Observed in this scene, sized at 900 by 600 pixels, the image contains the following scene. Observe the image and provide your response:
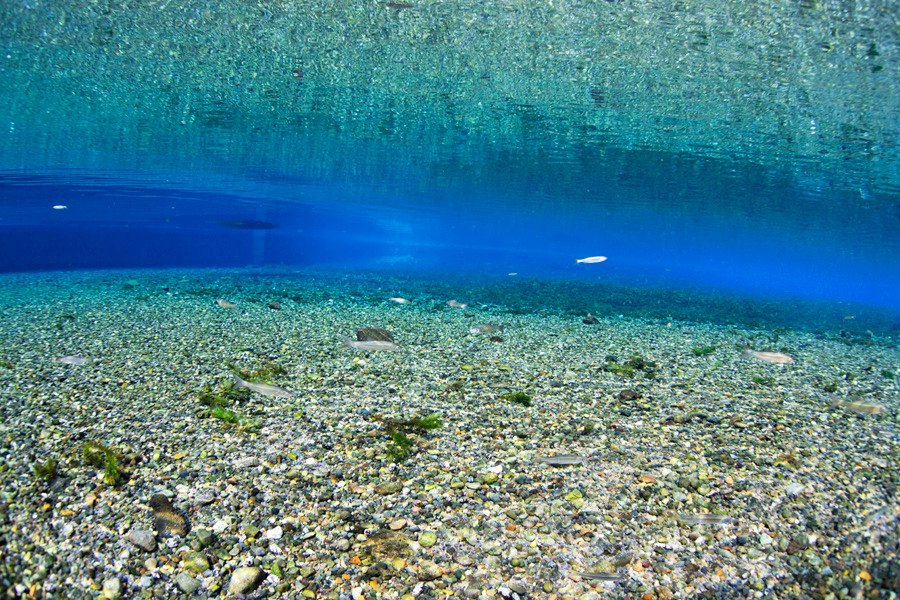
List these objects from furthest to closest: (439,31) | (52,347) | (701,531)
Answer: (439,31)
(52,347)
(701,531)

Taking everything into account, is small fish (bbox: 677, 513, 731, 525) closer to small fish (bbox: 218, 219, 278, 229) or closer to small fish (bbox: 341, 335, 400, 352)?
small fish (bbox: 341, 335, 400, 352)

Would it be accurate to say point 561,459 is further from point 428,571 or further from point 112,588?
point 112,588

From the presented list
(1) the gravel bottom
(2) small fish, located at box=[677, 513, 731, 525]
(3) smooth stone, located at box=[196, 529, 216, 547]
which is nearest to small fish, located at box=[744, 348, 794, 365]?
(1) the gravel bottom

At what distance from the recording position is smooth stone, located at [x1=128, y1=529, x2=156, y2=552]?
3303 mm

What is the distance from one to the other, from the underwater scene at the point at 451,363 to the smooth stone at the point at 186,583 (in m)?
0.02

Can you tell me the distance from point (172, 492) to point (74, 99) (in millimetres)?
17030

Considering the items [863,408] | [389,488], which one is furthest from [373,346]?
[863,408]

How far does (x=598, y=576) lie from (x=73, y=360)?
8055 millimetres

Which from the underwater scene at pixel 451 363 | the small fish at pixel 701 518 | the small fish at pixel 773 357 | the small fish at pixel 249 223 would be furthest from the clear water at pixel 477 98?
the small fish at pixel 249 223

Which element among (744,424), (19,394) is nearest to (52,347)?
(19,394)

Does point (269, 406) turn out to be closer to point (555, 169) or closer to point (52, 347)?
point (52, 347)

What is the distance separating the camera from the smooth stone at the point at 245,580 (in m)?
3.05

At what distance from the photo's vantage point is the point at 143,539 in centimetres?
335

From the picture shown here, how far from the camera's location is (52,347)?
8.23m
